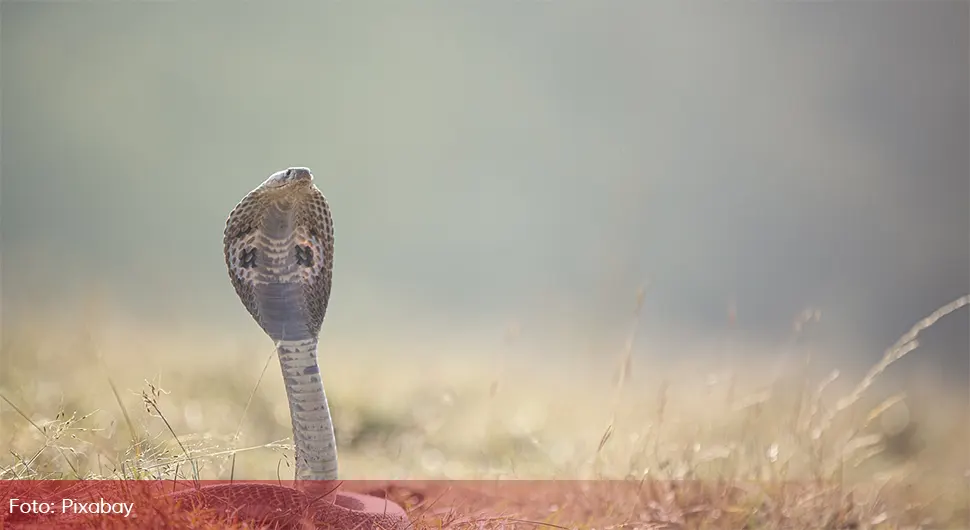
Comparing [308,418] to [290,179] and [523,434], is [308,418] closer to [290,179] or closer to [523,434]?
[290,179]

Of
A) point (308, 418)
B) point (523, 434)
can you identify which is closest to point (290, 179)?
point (308, 418)

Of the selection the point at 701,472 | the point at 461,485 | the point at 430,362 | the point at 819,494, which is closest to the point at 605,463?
the point at 701,472

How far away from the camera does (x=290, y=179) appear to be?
2.49m

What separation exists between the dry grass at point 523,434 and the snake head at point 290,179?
695mm

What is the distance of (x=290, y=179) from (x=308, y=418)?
2.47 feet

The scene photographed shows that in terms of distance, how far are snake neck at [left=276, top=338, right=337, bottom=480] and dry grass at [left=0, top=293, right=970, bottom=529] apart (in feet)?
0.44

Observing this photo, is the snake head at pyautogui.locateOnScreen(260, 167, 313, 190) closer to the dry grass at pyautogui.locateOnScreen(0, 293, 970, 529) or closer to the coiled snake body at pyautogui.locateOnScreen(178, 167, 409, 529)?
the coiled snake body at pyautogui.locateOnScreen(178, 167, 409, 529)

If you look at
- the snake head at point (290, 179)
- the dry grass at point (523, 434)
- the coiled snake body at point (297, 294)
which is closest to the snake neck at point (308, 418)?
the coiled snake body at point (297, 294)

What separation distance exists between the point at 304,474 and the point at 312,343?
403 mm

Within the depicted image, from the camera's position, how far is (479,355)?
8617 mm

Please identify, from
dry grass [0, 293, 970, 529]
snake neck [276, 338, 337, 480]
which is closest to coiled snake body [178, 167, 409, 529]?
snake neck [276, 338, 337, 480]

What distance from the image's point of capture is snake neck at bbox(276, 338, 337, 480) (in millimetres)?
2363

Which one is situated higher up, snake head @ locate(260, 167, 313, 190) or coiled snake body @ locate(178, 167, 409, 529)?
snake head @ locate(260, 167, 313, 190)

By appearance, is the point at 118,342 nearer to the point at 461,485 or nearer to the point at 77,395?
the point at 77,395
